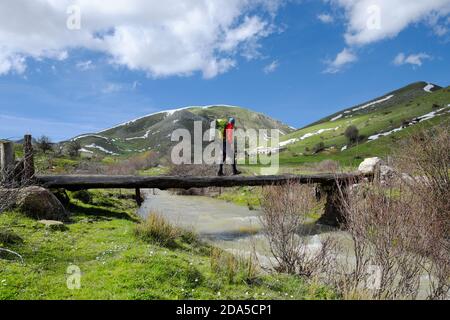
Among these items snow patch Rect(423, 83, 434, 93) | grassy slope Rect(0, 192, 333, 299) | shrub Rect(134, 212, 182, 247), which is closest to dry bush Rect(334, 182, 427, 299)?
grassy slope Rect(0, 192, 333, 299)

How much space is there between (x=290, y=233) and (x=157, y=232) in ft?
15.7

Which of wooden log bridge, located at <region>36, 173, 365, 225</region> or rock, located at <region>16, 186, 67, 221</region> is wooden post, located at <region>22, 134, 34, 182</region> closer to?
wooden log bridge, located at <region>36, 173, 365, 225</region>

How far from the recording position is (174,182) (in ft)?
70.2

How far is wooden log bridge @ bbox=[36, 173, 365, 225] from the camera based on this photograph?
61.4 ft

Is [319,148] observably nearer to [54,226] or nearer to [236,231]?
[236,231]

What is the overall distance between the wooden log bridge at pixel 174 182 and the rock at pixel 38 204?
2.37 metres

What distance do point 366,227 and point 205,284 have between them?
458 cm

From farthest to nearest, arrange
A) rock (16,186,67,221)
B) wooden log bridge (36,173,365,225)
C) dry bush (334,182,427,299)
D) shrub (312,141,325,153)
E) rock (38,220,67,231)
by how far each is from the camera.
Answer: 1. shrub (312,141,325,153)
2. wooden log bridge (36,173,365,225)
3. rock (16,186,67,221)
4. rock (38,220,67,231)
5. dry bush (334,182,427,299)

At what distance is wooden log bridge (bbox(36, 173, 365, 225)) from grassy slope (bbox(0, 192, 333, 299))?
225 inches

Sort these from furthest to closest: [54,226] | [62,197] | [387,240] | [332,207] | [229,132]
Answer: [332,207] < [229,132] < [62,197] < [54,226] < [387,240]

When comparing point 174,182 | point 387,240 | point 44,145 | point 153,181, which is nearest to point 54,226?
point 153,181

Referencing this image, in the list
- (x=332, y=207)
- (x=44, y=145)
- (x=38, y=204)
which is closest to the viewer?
(x=38, y=204)
